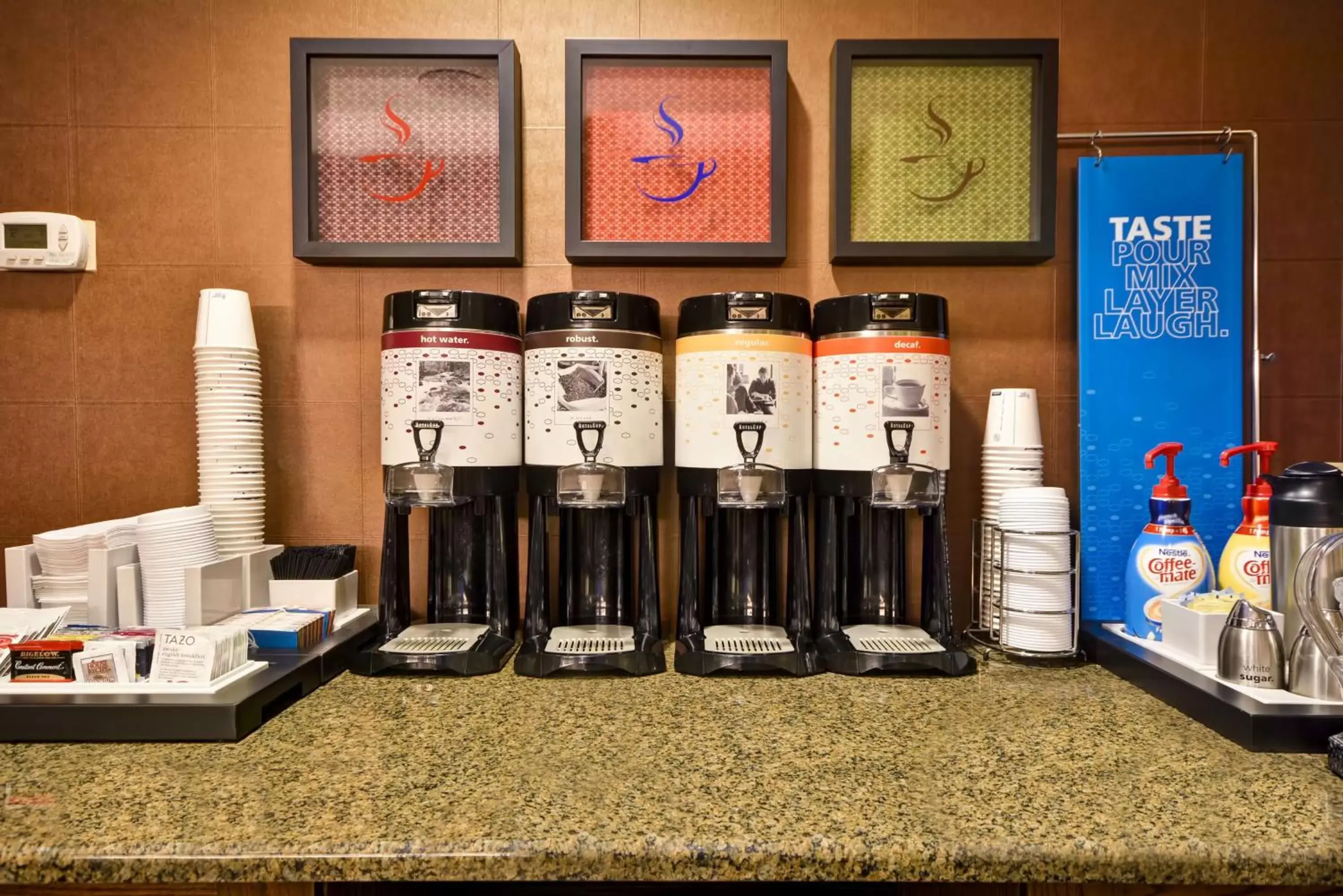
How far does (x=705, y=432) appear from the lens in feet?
4.02

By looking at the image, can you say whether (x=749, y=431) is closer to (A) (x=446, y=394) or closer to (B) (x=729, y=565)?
(B) (x=729, y=565)

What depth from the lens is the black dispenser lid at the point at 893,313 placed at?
1.23 metres

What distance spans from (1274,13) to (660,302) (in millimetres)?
1332

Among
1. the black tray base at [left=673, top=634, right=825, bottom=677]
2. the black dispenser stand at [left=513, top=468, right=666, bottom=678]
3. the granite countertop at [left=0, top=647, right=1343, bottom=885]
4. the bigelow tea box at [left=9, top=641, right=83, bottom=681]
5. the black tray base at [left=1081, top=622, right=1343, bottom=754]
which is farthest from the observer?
the black dispenser stand at [left=513, top=468, right=666, bottom=678]

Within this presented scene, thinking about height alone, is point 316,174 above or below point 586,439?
above

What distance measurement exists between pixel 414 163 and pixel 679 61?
553 mm

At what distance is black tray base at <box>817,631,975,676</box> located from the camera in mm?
1156

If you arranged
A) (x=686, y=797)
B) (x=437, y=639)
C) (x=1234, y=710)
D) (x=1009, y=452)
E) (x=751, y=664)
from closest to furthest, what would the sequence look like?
1. (x=686, y=797)
2. (x=1234, y=710)
3. (x=751, y=664)
4. (x=437, y=639)
5. (x=1009, y=452)

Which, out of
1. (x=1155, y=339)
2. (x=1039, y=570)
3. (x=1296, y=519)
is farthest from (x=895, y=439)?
(x=1155, y=339)

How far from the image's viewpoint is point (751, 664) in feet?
3.75

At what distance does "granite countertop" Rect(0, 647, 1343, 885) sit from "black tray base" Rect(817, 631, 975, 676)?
0.09 meters

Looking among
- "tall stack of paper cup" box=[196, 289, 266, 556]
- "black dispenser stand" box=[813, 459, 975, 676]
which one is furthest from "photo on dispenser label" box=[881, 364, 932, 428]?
"tall stack of paper cup" box=[196, 289, 266, 556]

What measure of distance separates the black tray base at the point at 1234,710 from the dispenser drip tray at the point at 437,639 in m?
1.04

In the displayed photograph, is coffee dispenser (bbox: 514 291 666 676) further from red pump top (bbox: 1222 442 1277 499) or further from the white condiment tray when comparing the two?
red pump top (bbox: 1222 442 1277 499)
